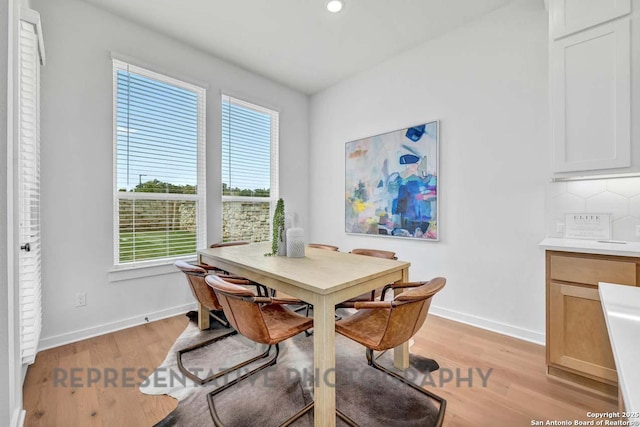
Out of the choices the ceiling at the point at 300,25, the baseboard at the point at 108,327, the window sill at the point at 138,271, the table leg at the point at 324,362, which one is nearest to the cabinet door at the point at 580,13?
the ceiling at the point at 300,25

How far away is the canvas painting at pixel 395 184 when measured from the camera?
304cm

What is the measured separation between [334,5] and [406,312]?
2.59 meters

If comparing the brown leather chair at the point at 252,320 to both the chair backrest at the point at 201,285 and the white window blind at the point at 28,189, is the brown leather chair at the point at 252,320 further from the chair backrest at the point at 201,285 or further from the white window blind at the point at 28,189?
the white window blind at the point at 28,189

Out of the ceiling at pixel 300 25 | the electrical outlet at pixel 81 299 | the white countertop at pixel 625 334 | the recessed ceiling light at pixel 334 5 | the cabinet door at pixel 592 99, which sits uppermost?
the ceiling at pixel 300 25

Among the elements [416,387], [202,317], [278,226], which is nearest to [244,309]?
[278,226]

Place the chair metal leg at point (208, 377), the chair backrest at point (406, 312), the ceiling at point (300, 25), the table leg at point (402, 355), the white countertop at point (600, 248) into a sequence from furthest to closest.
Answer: the ceiling at point (300, 25), the table leg at point (402, 355), the chair metal leg at point (208, 377), the white countertop at point (600, 248), the chair backrest at point (406, 312)

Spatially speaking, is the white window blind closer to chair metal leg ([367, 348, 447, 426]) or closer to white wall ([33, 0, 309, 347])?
white wall ([33, 0, 309, 347])

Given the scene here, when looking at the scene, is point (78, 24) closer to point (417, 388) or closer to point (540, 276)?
point (417, 388)

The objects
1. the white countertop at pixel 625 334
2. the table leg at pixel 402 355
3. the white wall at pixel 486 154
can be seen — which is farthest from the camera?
the white wall at pixel 486 154

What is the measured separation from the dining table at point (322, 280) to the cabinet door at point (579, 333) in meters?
0.96

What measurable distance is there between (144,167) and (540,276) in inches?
149

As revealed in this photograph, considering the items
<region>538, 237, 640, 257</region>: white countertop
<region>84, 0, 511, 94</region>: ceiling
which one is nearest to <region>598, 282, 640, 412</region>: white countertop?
<region>538, 237, 640, 257</region>: white countertop

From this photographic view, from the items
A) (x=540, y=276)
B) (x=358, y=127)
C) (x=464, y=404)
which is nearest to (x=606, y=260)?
(x=540, y=276)

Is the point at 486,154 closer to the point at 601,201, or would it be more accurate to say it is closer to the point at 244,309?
the point at 601,201
